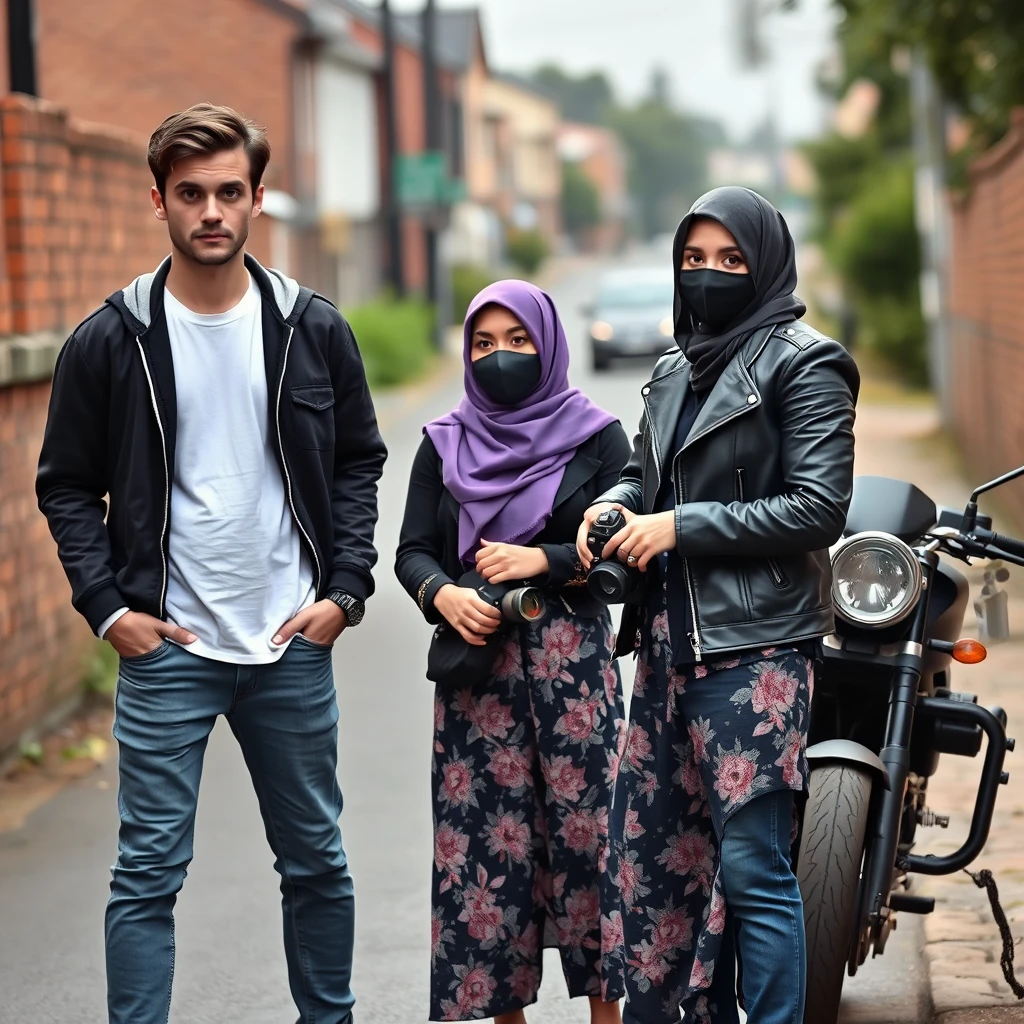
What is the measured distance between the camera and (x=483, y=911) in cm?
405

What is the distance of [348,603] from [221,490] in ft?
1.20

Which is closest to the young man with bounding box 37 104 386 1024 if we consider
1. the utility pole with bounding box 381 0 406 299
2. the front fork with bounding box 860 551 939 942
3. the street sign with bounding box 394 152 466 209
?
the front fork with bounding box 860 551 939 942

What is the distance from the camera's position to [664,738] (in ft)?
12.1

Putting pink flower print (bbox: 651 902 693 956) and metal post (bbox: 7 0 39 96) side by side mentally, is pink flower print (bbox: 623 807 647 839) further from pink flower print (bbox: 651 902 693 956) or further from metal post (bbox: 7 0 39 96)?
metal post (bbox: 7 0 39 96)

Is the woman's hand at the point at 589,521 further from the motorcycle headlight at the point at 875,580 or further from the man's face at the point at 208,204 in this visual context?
the man's face at the point at 208,204

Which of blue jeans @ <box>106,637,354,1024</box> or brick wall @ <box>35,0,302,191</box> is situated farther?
brick wall @ <box>35,0,302,191</box>

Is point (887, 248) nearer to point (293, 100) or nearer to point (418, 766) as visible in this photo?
point (293, 100)

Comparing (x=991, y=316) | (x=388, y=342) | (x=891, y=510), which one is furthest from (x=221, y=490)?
(x=388, y=342)

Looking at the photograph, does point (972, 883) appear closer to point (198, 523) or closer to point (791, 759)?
point (791, 759)

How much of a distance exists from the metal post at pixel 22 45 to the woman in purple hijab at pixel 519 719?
5.68m

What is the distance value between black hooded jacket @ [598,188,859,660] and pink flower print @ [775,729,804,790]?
0.19 m

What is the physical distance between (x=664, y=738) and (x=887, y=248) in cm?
2497

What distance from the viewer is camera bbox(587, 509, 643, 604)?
355 cm

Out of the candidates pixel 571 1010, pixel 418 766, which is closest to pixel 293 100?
pixel 418 766
